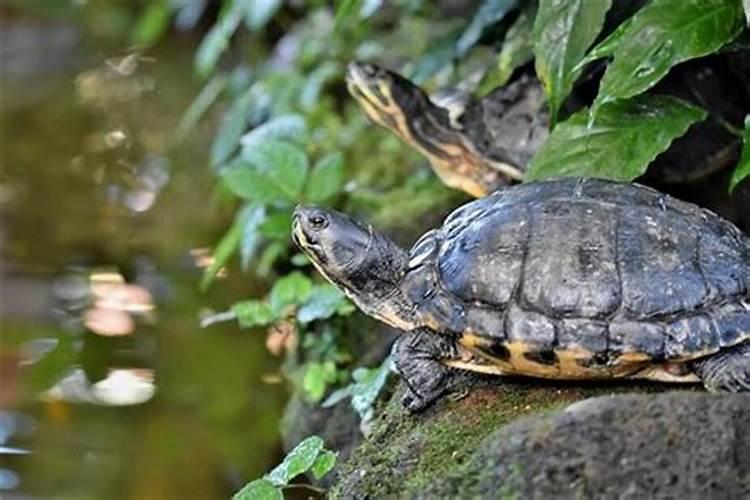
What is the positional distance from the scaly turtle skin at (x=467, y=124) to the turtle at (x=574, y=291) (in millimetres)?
948

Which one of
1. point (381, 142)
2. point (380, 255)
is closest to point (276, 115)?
point (381, 142)

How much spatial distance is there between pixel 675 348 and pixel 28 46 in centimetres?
733

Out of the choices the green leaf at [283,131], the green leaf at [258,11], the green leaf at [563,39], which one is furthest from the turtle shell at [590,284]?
the green leaf at [258,11]

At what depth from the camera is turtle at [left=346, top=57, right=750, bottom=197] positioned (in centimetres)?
289

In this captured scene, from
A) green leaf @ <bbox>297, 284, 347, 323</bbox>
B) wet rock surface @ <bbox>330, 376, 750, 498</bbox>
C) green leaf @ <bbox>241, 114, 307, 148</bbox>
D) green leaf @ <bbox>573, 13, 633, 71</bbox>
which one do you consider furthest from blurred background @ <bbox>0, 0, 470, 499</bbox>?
wet rock surface @ <bbox>330, 376, 750, 498</bbox>

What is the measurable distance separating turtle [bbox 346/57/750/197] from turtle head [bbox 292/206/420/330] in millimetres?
934

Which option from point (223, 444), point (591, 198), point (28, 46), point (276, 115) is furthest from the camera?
point (28, 46)

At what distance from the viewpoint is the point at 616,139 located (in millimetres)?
2410

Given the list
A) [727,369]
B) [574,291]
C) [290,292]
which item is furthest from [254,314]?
[727,369]

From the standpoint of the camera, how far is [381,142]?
14.6 feet

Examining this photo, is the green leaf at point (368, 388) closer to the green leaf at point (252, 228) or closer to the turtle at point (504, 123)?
the turtle at point (504, 123)

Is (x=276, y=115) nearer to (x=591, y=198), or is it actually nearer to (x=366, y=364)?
(x=366, y=364)

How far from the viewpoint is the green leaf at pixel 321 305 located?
9.82 ft

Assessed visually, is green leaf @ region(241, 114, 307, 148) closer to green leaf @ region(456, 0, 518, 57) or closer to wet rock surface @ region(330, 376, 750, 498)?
green leaf @ region(456, 0, 518, 57)
